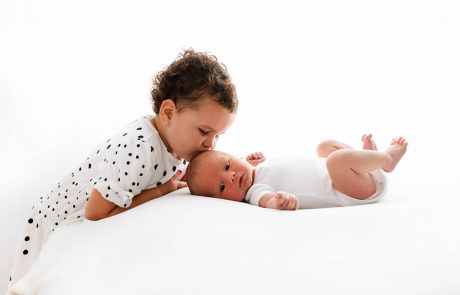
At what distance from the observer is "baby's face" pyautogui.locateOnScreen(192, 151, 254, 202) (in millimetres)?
1442

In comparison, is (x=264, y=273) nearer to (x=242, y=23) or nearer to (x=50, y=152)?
(x=50, y=152)

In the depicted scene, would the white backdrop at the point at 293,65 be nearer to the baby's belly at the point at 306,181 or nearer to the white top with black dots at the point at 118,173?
the white top with black dots at the point at 118,173

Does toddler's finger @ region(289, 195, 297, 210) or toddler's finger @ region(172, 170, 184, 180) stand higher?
toddler's finger @ region(289, 195, 297, 210)

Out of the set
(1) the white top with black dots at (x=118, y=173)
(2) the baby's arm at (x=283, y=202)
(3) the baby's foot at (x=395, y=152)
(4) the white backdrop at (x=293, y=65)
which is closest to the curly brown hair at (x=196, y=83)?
(1) the white top with black dots at (x=118, y=173)

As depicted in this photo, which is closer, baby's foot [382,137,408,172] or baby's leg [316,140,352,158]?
baby's foot [382,137,408,172]

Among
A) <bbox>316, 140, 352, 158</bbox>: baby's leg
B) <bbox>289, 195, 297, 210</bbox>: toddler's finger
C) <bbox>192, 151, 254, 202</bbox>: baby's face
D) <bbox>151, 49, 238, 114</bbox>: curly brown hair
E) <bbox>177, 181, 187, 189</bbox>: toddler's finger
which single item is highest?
<bbox>151, 49, 238, 114</bbox>: curly brown hair

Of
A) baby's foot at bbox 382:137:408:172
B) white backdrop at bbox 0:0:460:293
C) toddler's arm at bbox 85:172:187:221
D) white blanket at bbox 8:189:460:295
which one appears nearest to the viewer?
white blanket at bbox 8:189:460:295

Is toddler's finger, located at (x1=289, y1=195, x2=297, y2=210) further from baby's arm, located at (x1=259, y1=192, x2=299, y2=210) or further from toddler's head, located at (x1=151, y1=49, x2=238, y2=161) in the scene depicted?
toddler's head, located at (x1=151, y1=49, x2=238, y2=161)

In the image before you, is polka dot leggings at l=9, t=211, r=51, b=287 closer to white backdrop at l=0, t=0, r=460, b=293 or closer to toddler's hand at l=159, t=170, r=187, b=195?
toddler's hand at l=159, t=170, r=187, b=195

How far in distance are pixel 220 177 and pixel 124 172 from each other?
10.3 inches

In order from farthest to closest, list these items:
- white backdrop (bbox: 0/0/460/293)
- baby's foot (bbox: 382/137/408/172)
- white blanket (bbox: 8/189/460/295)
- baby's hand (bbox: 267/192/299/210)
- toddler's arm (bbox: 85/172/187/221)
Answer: white backdrop (bbox: 0/0/460/293) < baby's foot (bbox: 382/137/408/172) < toddler's arm (bbox: 85/172/187/221) < baby's hand (bbox: 267/192/299/210) < white blanket (bbox: 8/189/460/295)

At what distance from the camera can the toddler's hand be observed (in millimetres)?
1527

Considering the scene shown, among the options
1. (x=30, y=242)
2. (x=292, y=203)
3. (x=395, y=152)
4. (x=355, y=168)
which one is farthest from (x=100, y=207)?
(x=395, y=152)

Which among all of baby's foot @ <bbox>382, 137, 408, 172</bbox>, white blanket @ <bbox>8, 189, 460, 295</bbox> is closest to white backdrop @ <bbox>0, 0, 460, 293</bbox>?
baby's foot @ <bbox>382, 137, 408, 172</bbox>
